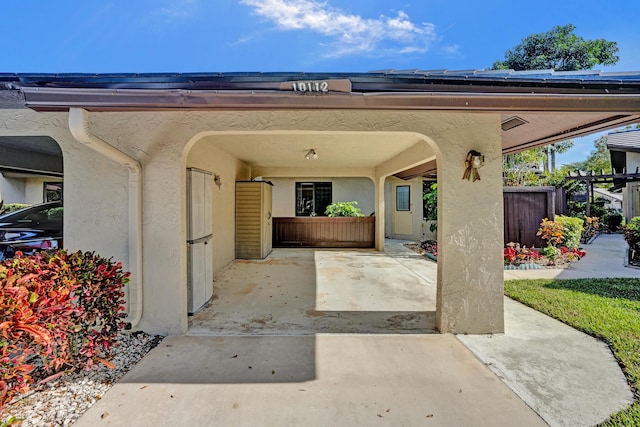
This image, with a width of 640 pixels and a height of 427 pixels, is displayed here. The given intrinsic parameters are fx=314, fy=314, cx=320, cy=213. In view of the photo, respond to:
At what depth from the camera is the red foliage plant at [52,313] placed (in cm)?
197

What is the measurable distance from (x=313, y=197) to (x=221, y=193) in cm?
774

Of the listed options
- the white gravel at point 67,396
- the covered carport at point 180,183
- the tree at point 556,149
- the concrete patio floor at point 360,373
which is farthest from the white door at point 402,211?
the tree at point 556,149

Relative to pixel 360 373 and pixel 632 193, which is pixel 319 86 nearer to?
pixel 360 373

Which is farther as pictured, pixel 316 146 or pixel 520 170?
pixel 520 170

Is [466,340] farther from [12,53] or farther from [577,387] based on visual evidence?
[12,53]

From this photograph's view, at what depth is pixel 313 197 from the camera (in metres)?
15.2

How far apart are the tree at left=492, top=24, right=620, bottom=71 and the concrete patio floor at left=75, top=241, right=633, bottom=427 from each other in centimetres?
2717

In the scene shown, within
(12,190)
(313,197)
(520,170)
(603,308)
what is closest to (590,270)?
(603,308)

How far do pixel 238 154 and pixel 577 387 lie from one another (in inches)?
301

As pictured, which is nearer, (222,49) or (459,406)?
(459,406)

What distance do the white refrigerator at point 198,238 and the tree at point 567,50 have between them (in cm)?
2738

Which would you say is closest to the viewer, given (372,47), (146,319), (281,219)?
(146,319)

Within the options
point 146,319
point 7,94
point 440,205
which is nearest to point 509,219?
point 440,205

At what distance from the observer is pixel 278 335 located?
3.92 meters
